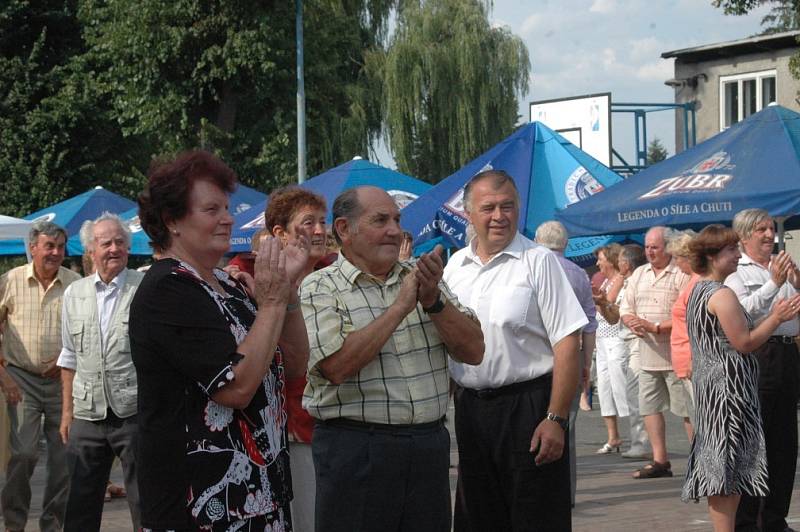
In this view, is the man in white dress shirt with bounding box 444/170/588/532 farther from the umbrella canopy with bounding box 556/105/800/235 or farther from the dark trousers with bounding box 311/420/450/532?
the umbrella canopy with bounding box 556/105/800/235

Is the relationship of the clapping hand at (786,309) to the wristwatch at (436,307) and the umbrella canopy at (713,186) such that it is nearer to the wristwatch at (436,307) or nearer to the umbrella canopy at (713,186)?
the umbrella canopy at (713,186)

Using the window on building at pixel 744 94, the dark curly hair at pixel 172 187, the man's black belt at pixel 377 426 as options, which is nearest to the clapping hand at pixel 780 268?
the man's black belt at pixel 377 426

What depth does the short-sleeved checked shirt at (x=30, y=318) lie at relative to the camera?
8.50 metres

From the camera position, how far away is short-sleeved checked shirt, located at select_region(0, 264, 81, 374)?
850 centimetres

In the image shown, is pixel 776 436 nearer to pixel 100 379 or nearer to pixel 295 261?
pixel 100 379

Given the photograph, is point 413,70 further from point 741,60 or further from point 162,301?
point 162,301

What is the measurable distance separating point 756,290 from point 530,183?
16.2ft

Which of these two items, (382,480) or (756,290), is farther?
(756,290)

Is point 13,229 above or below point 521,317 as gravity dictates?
above

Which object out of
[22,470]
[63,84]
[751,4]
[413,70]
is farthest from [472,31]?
[22,470]

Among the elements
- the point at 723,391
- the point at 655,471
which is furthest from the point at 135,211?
the point at 723,391

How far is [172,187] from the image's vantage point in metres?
3.77

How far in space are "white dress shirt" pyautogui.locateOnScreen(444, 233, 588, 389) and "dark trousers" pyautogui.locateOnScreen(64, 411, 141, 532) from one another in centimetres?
215

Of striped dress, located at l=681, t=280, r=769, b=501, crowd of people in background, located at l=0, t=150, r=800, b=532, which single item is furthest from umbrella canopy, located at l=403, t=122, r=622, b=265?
striped dress, located at l=681, t=280, r=769, b=501
